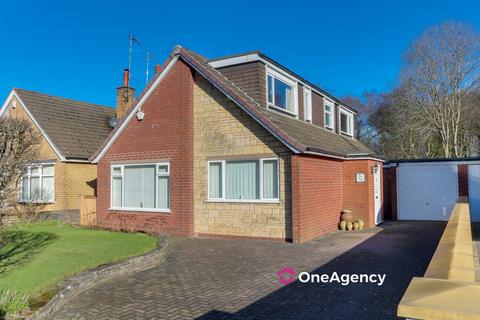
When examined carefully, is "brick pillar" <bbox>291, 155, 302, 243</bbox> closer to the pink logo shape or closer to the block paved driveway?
the block paved driveway

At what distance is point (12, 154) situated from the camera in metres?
7.93

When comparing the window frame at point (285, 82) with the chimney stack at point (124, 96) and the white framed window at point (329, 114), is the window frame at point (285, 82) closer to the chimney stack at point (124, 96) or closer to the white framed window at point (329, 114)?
the white framed window at point (329, 114)

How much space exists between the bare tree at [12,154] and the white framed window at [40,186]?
37.1 ft

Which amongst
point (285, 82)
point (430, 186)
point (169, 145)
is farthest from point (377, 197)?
point (169, 145)

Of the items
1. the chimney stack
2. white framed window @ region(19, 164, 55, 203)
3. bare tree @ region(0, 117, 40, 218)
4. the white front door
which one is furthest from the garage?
white framed window @ region(19, 164, 55, 203)

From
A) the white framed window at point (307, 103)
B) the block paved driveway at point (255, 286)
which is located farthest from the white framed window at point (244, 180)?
the white framed window at point (307, 103)

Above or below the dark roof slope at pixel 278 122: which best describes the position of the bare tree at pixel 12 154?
below

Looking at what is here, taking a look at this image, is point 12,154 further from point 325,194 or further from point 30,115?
point 30,115

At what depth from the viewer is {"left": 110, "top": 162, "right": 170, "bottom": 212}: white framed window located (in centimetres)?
1486

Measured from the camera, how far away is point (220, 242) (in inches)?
492

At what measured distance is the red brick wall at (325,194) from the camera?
12.0 metres

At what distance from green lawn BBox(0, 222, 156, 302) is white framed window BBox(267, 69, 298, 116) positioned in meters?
6.58

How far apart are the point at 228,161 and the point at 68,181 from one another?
957 centimetres

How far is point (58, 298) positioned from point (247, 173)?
25.7 feet
